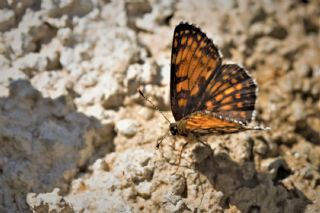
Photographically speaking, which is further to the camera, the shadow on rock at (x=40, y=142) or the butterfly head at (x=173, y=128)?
the butterfly head at (x=173, y=128)

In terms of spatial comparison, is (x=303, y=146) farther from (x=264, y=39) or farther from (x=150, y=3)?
(x=150, y=3)

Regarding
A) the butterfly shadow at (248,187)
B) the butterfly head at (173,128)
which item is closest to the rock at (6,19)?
the butterfly head at (173,128)

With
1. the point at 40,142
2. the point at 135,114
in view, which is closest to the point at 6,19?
the point at 40,142

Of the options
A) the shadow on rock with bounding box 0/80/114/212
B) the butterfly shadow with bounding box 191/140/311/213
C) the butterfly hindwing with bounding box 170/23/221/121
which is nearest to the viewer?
the shadow on rock with bounding box 0/80/114/212

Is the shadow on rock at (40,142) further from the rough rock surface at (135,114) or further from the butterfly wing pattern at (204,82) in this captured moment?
the butterfly wing pattern at (204,82)

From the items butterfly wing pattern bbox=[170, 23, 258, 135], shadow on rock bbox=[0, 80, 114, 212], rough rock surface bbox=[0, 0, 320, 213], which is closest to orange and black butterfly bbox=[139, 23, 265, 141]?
butterfly wing pattern bbox=[170, 23, 258, 135]

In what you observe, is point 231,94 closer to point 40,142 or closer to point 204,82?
point 204,82

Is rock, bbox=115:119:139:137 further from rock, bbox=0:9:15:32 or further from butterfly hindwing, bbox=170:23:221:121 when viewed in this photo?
rock, bbox=0:9:15:32
